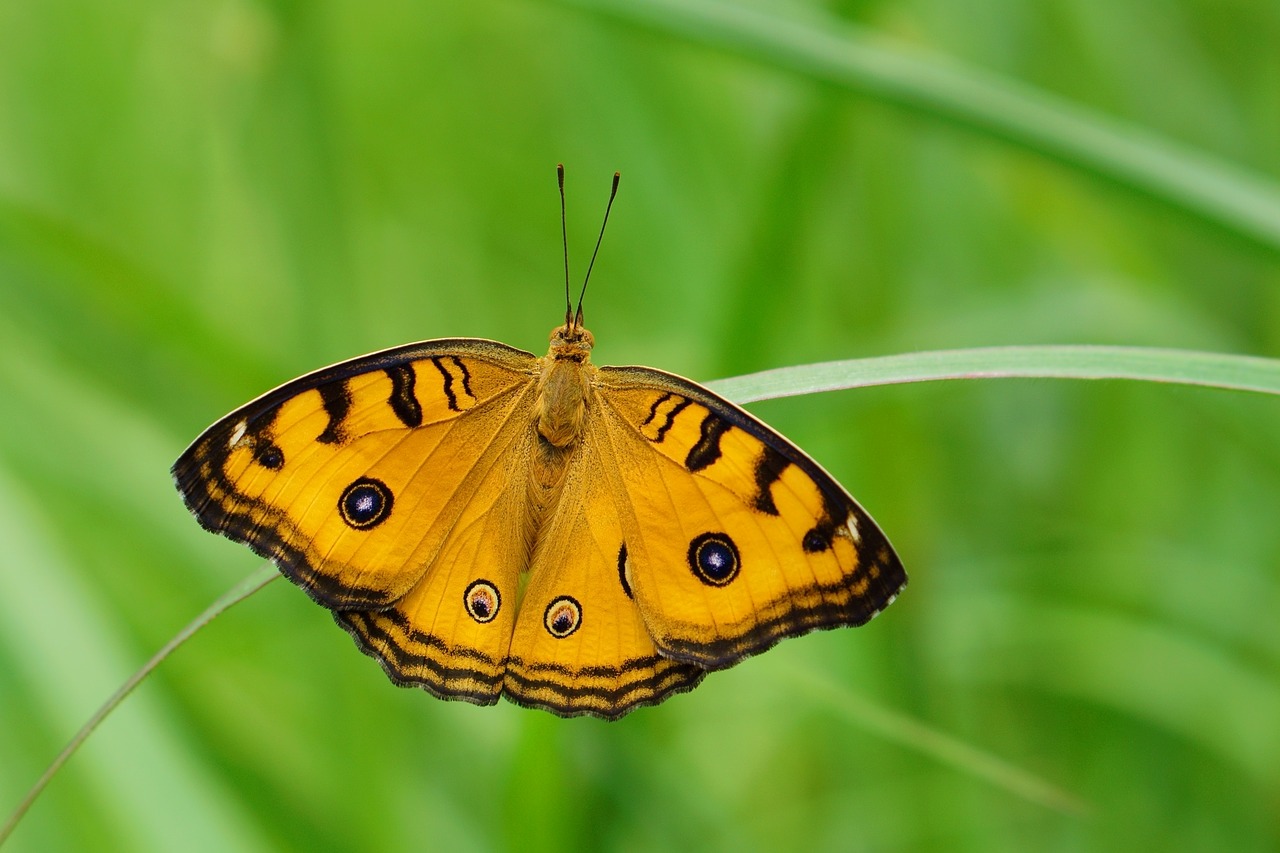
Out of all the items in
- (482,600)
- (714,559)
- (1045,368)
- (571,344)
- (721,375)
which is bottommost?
(482,600)

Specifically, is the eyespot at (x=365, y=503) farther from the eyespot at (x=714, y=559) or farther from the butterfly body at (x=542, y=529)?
the eyespot at (x=714, y=559)

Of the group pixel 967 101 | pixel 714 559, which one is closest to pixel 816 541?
pixel 714 559

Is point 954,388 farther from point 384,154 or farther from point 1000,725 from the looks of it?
point 384,154

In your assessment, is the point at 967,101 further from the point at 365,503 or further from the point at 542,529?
the point at 365,503

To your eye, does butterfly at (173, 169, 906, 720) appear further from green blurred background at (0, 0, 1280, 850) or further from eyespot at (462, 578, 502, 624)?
green blurred background at (0, 0, 1280, 850)

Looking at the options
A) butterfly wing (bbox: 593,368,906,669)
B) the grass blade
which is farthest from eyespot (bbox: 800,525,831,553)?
the grass blade

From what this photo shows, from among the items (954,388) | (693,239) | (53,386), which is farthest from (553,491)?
(53,386)
